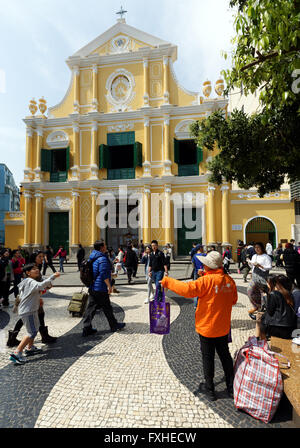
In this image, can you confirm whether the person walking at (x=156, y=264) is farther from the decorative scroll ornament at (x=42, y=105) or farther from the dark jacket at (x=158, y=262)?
the decorative scroll ornament at (x=42, y=105)

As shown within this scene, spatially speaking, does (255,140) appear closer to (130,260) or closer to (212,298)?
(212,298)

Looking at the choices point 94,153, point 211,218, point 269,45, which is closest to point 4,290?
point 269,45

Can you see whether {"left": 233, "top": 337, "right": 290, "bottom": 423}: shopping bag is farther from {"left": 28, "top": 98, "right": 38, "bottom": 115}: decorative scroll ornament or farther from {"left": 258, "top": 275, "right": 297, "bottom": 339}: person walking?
{"left": 28, "top": 98, "right": 38, "bottom": 115}: decorative scroll ornament

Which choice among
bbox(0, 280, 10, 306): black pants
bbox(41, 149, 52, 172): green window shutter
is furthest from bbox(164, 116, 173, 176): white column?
bbox(0, 280, 10, 306): black pants

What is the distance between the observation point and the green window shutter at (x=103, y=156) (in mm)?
17125

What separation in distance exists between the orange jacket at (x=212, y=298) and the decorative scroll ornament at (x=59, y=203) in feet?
53.9

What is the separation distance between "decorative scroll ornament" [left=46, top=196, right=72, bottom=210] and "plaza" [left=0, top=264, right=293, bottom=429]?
13511 millimetres

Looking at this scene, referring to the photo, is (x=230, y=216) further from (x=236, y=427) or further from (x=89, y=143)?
(x=236, y=427)

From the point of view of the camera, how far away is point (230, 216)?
16.1 m

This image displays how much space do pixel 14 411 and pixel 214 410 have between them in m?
2.05

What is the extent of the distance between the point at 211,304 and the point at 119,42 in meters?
21.0

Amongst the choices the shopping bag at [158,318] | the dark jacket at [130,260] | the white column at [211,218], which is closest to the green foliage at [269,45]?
the shopping bag at [158,318]

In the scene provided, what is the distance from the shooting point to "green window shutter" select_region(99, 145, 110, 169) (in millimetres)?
17125

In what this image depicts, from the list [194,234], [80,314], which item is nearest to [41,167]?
[194,234]
